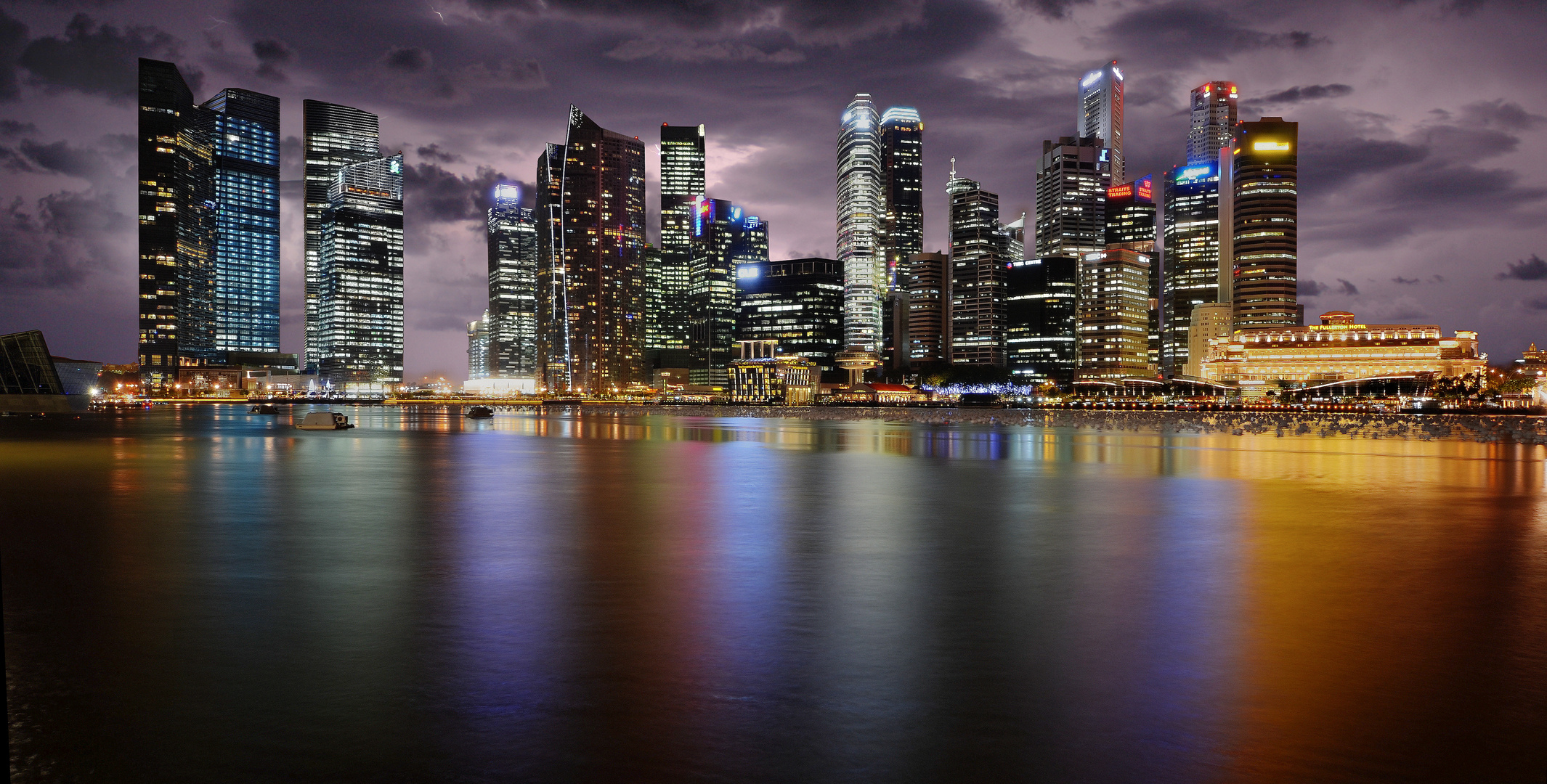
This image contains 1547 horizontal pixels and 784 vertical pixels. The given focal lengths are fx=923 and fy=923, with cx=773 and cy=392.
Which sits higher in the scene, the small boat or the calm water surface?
the small boat

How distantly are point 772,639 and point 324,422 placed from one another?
222 feet

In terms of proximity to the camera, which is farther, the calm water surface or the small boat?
the small boat

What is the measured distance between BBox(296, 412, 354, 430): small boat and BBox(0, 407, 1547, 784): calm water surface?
4743 cm

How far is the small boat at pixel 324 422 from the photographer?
67625 mm

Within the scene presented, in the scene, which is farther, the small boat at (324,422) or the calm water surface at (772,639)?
the small boat at (324,422)

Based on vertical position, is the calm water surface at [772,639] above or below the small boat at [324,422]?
below

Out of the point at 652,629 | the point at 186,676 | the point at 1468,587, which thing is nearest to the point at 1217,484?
the point at 1468,587

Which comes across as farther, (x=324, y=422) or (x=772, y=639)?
(x=324, y=422)

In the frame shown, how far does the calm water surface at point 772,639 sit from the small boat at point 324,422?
47.4 metres

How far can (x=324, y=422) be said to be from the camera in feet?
225

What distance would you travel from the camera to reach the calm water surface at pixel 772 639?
6512 mm

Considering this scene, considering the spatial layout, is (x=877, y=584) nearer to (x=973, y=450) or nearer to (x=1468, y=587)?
(x=1468, y=587)

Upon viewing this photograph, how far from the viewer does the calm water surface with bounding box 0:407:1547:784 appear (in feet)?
A: 21.4

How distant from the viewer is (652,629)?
395 inches
